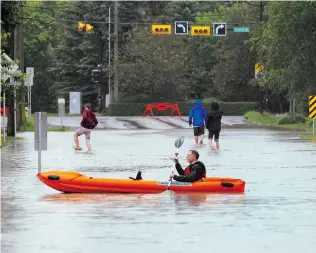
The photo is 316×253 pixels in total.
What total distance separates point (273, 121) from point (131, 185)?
5232 cm

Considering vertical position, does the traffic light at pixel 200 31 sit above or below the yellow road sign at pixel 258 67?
above

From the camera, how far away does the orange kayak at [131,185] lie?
20.9 m

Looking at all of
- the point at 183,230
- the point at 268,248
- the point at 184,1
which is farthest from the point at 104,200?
the point at 184,1

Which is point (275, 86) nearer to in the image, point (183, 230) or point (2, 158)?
point (2, 158)

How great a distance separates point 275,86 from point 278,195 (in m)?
46.1

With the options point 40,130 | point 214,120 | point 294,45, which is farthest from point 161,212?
point 294,45

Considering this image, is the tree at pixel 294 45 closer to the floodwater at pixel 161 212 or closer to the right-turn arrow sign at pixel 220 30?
the right-turn arrow sign at pixel 220 30

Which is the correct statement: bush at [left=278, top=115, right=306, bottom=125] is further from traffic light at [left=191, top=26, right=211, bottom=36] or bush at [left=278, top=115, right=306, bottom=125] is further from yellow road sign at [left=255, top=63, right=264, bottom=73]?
traffic light at [left=191, top=26, right=211, bottom=36]

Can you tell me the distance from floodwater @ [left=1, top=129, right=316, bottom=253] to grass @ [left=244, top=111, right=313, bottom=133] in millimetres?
28694

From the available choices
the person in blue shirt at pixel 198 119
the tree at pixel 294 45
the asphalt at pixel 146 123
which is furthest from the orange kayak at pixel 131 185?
the asphalt at pixel 146 123

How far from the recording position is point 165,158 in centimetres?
3272

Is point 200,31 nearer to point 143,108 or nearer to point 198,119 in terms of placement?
point 143,108

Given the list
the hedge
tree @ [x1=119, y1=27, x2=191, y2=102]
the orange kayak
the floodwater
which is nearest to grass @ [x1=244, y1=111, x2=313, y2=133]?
the hedge

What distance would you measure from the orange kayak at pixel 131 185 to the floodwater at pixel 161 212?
24 centimetres
